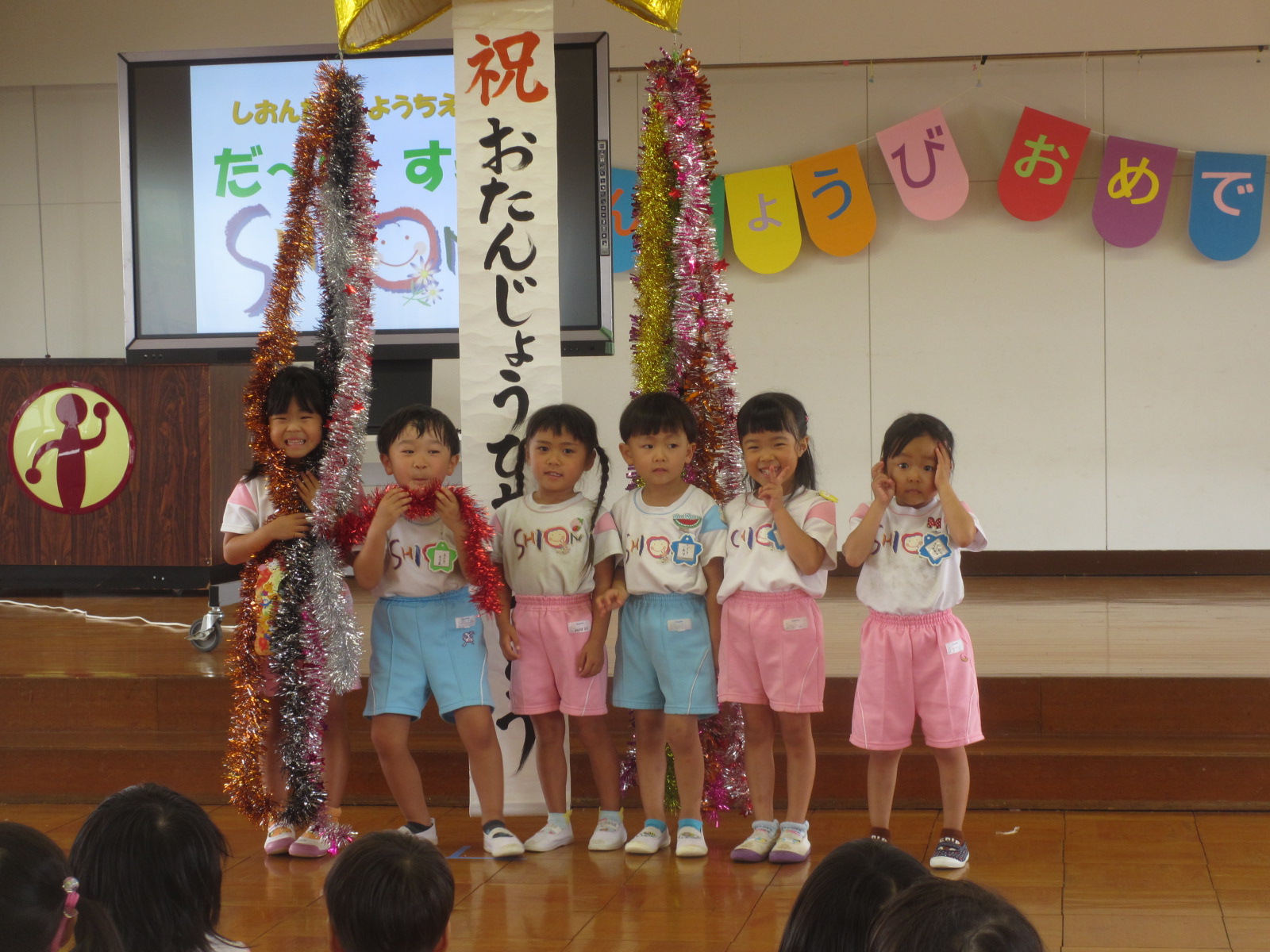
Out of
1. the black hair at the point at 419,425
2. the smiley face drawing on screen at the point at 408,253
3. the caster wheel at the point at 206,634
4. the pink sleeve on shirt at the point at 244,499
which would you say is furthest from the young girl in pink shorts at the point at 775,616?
the caster wheel at the point at 206,634

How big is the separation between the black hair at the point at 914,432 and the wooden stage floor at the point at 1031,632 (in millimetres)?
812

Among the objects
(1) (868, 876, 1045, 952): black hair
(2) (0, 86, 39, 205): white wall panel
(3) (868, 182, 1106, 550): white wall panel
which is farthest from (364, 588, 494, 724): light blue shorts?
(2) (0, 86, 39, 205): white wall panel

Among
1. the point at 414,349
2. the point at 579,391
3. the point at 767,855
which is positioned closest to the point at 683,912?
the point at 767,855

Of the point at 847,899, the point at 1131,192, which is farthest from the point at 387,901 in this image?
the point at 1131,192

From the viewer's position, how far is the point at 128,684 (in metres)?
3.24

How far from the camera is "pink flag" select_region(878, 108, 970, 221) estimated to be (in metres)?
5.38

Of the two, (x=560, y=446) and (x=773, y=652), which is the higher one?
(x=560, y=446)

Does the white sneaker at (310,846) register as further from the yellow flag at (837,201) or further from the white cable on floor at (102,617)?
the yellow flag at (837,201)

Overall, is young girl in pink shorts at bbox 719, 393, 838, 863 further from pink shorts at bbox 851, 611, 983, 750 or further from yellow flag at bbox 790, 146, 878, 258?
yellow flag at bbox 790, 146, 878, 258

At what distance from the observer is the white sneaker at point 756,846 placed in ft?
8.27

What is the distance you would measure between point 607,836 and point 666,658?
429mm

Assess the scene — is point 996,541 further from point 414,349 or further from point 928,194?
point 414,349

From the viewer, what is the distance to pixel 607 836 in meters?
2.64

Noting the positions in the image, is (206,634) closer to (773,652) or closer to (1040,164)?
(773,652)
